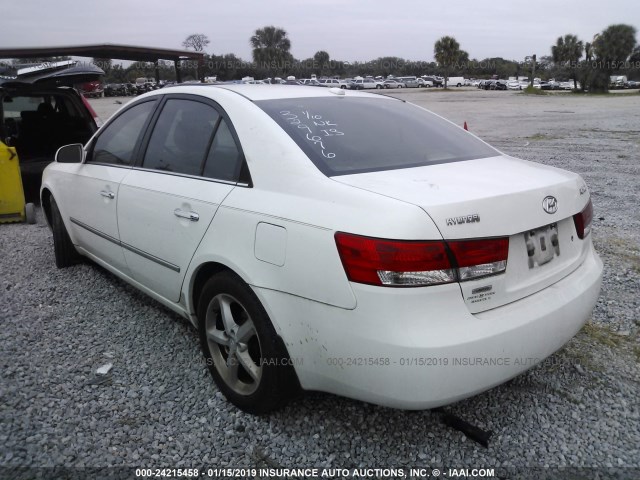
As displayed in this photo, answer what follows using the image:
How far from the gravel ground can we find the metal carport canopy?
391 centimetres

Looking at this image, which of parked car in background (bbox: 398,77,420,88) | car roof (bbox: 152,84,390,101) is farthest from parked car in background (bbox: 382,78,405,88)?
car roof (bbox: 152,84,390,101)

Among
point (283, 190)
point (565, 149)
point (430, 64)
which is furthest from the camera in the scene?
point (430, 64)

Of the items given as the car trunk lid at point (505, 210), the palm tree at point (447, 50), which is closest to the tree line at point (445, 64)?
the palm tree at point (447, 50)

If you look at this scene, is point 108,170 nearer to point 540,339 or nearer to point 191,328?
point 191,328

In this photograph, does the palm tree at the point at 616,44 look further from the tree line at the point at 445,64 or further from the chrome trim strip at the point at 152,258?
the chrome trim strip at the point at 152,258

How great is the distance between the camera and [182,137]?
3.06m

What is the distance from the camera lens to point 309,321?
2105 millimetres

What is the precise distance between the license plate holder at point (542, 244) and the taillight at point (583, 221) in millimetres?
227

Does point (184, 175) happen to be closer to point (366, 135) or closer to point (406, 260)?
point (366, 135)

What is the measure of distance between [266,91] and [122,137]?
1.29 m

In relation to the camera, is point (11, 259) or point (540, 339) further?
point (11, 259)

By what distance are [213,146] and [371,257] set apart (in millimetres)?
1307

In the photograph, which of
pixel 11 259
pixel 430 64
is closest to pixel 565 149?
pixel 11 259

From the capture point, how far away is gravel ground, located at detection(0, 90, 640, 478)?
229 cm
